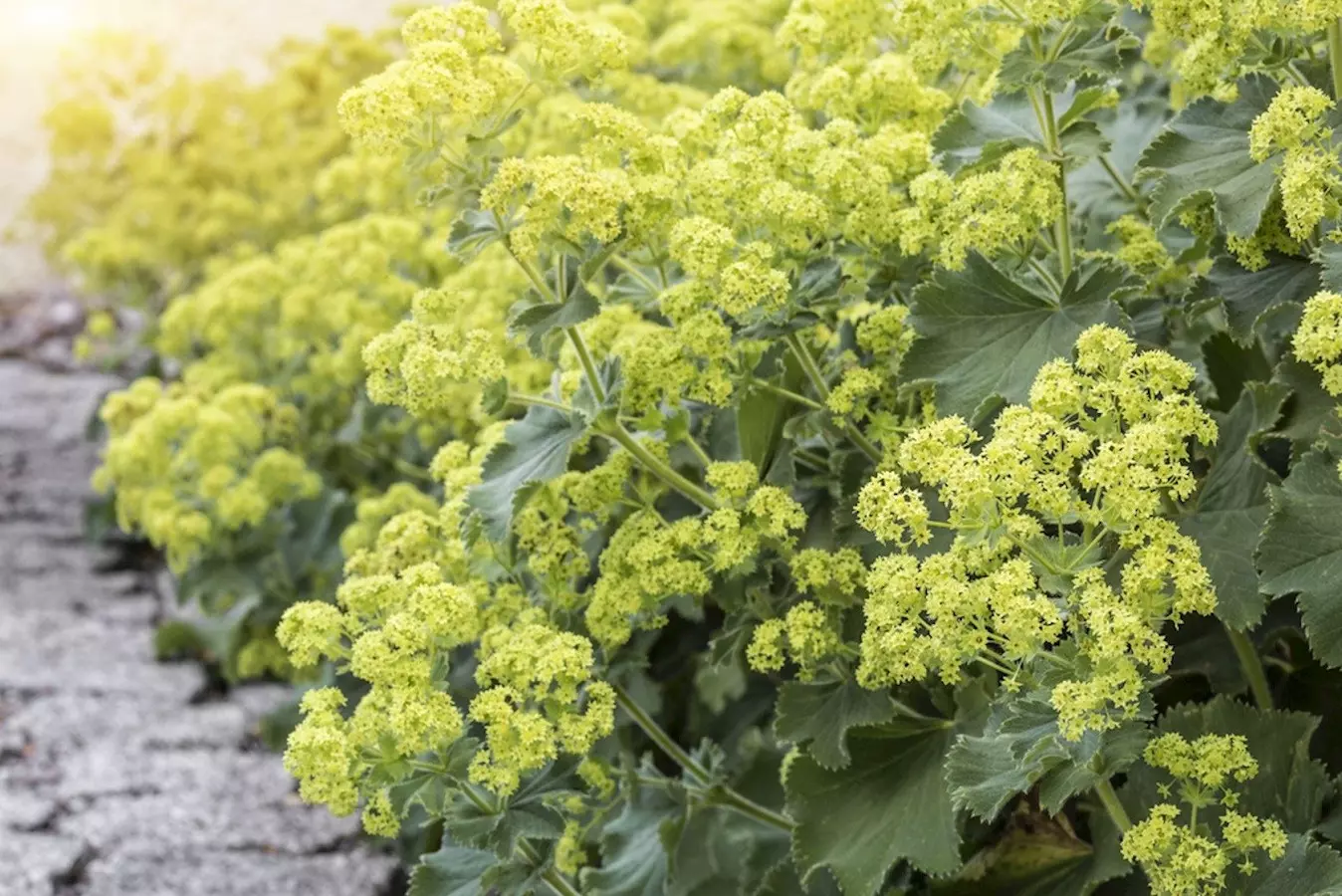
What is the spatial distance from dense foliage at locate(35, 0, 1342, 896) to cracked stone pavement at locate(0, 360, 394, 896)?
1.21 metres

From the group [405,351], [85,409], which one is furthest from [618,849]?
[85,409]

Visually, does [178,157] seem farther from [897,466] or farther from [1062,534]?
[1062,534]

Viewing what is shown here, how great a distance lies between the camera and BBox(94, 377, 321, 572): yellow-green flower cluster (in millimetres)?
3680

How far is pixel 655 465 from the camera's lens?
211 cm

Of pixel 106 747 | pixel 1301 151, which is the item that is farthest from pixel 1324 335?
pixel 106 747

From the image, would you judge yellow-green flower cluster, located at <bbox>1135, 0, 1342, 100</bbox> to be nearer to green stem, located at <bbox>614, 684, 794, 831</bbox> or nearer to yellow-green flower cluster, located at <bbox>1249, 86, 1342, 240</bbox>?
yellow-green flower cluster, located at <bbox>1249, 86, 1342, 240</bbox>

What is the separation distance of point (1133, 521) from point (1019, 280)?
548mm

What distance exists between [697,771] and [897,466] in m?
0.60

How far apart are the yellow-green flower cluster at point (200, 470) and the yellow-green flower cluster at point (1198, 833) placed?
2.42 m

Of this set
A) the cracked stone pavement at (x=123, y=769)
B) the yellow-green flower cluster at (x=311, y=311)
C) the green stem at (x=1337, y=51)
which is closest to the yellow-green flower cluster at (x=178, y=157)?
the yellow-green flower cluster at (x=311, y=311)

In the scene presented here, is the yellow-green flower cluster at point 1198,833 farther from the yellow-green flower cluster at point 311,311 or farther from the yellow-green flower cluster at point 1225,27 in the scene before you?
the yellow-green flower cluster at point 311,311

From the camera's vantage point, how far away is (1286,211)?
182 centimetres

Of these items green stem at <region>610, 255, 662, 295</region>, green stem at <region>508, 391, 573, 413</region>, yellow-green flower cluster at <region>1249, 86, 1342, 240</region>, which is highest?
yellow-green flower cluster at <region>1249, 86, 1342, 240</region>

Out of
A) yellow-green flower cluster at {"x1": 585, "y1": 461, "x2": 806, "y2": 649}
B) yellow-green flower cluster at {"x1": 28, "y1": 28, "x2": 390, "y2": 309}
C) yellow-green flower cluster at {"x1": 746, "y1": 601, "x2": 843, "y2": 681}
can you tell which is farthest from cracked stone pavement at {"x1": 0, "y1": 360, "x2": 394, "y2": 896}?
yellow-green flower cluster at {"x1": 746, "y1": 601, "x2": 843, "y2": 681}
